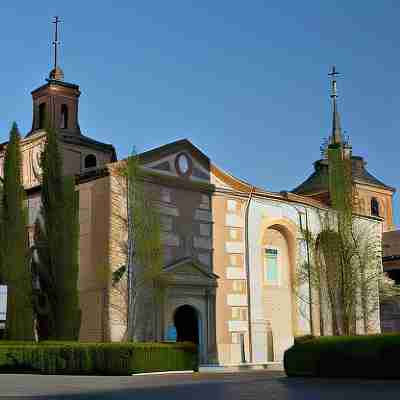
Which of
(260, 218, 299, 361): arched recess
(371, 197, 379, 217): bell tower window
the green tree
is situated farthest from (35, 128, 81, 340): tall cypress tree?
(371, 197, 379, 217): bell tower window

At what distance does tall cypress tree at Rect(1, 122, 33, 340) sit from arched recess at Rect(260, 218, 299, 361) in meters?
12.5

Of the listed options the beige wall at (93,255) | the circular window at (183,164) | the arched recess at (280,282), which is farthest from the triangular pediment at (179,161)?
the arched recess at (280,282)

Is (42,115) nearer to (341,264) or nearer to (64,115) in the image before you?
(64,115)

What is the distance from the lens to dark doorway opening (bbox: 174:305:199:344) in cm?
3375

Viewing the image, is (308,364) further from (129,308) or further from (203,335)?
(203,335)

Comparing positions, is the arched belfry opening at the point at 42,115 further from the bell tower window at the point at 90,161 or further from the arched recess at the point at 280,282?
the arched recess at the point at 280,282

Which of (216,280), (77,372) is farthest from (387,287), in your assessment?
(77,372)

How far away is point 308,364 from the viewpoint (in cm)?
1969

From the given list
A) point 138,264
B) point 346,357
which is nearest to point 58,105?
point 138,264

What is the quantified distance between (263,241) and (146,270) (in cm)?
829

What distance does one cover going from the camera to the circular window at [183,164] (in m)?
33.8

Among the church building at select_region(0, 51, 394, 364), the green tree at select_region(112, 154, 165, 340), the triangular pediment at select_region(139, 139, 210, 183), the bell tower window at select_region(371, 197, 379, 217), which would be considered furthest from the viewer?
the bell tower window at select_region(371, 197, 379, 217)

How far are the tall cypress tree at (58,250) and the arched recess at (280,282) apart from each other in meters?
10.8

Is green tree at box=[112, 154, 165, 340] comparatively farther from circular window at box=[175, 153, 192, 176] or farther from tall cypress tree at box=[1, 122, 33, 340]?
tall cypress tree at box=[1, 122, 33, 340]
